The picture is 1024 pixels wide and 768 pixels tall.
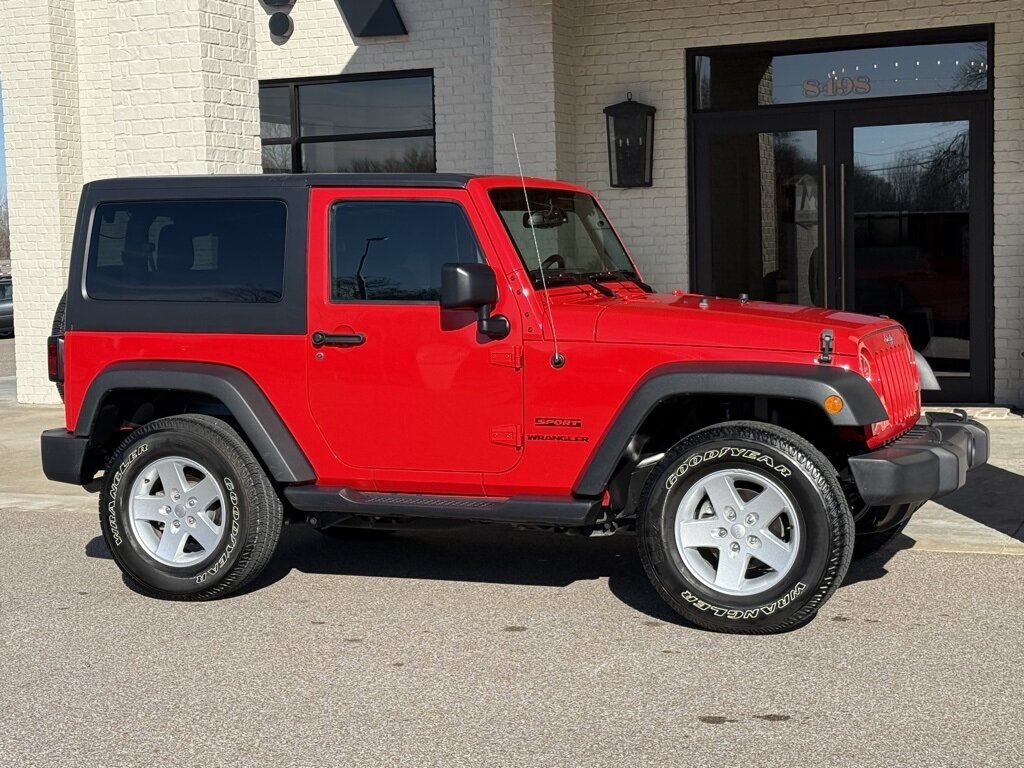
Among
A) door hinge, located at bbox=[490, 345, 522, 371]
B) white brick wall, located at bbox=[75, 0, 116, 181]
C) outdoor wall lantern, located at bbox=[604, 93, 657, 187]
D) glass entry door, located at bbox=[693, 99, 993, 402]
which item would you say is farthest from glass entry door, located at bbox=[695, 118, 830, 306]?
door hinge, located at bbox=[490, 345, 522, 371]

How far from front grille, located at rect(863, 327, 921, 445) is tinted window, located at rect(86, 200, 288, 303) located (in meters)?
2.62

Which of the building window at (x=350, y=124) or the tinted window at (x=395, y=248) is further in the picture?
the building window at (x=350, y=124)

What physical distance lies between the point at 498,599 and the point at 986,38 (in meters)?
7.60

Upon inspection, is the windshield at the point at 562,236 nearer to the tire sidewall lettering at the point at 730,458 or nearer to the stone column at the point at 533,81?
the tire sidewall lettering at the point at 730,458

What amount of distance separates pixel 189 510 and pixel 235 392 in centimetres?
60

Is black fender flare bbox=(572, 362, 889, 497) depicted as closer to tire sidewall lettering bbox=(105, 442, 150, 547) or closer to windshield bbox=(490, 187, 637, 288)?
windshield bbox=(490, 187, 637, 288)

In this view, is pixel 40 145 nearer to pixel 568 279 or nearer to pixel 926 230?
pixel 926 230

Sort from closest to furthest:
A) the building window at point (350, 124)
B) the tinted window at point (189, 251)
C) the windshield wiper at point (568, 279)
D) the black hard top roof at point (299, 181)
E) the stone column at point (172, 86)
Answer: the windshield wiper at point (568, 279)
the black hard top roof at point (299, 181)
the tinted window at point (189, 251)
the stone column at point (172, 86)
the building window at point (350, 124)

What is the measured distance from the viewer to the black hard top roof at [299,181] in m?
6.39

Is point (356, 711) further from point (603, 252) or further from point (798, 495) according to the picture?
point (603, 252)

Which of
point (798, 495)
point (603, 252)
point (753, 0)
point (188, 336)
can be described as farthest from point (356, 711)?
point (753, 0)

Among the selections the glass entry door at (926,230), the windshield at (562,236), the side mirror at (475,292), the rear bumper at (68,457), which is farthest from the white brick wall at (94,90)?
the side mirror at (475,292)

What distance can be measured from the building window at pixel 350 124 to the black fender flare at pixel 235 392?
7.47 metres

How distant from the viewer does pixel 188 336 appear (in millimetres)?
6648
